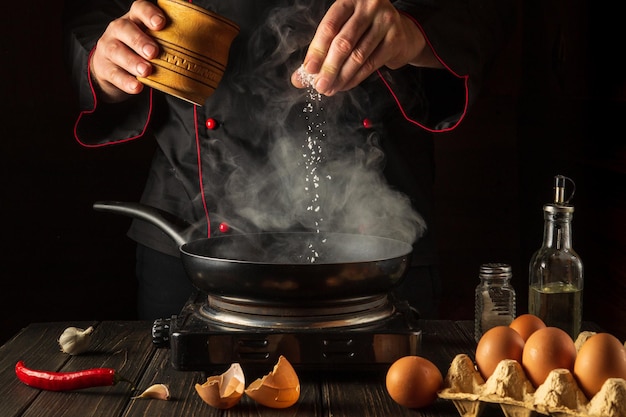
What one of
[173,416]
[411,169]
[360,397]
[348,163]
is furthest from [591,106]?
[173,416]

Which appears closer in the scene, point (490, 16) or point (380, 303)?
point (380, 303)

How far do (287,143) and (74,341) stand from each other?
31.5 inches

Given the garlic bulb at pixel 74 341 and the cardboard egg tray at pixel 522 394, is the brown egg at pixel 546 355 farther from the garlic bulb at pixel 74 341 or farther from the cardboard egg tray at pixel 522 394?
the garlic bulb at pixel 74 341

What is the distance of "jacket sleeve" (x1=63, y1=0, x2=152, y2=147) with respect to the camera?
2.15 meters

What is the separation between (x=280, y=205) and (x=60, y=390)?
2.84ft

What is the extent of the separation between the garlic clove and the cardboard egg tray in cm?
43

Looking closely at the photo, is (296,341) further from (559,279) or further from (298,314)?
(559,279)

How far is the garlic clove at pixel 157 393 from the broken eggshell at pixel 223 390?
0.19 ft

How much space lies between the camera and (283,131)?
2.16 metres

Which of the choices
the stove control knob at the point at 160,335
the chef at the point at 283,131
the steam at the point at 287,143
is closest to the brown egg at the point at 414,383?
the stove control knob at the point at 160,335

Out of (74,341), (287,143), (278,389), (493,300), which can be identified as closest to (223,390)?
(278,389)

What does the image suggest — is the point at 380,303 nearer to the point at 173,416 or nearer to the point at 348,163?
the point at 173,416

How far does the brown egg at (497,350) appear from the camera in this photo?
1298mm

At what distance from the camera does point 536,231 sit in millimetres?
3242
